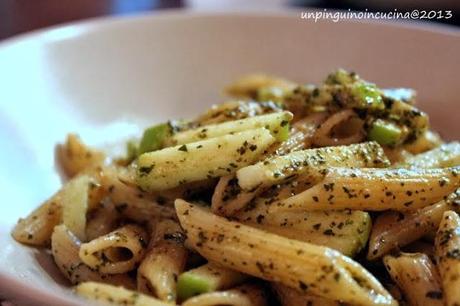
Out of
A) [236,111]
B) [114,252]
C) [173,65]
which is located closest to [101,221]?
[114,252]

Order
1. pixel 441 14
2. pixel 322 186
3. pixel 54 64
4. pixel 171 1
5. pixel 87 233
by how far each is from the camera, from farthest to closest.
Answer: pixel 171 1, pixel 441 14, pixel 54 64, pixel 87 233, pixel 322 186

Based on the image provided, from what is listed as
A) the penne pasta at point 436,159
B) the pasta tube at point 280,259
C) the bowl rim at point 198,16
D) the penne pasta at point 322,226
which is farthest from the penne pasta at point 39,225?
the penne pasta at point 436,159

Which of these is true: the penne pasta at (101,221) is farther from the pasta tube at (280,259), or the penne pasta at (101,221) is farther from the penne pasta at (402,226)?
the penne pasta at (402,226)

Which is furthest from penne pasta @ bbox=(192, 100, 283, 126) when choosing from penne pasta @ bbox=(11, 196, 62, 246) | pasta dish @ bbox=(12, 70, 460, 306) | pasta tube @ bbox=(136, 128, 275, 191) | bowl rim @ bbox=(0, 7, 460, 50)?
bowl rim @ bbox=(0, 7, 460, 50)

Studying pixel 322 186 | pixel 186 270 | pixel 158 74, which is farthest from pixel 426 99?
pixel 186 270

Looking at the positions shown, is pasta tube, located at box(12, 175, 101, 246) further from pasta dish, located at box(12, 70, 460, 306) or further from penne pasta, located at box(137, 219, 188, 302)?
penne pasta, located at box(137, 219, 188, 302)

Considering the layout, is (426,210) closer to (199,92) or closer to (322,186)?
(322,186)

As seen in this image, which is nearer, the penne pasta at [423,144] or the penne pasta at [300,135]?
the penne pasta at [300,135]
